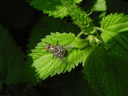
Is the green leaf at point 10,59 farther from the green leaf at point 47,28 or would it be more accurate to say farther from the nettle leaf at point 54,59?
the nettle leaf at point 54,59

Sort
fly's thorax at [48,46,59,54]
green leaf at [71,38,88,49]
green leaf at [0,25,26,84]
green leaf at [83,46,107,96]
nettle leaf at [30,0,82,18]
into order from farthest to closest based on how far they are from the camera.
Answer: green leaf at [0,25,26,84] < nettle leaf at [30,0,82,18] < fly's thorax at [48,46,59,54] < green leaf at [71,38,88,49] < green leaf at [83,46,107,96]

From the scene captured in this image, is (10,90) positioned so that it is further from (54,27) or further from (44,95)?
(54,27)

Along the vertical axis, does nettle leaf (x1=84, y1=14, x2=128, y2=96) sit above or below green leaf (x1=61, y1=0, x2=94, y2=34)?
below

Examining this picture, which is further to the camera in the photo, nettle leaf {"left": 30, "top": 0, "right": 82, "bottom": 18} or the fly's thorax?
nettle leaf {"left": 30, "top": 0, "right": 82, "bottom": 18}

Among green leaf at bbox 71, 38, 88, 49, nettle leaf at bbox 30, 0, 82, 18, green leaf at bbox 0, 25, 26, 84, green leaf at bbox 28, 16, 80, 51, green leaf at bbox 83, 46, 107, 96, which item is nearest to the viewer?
green leaf at bbox 83, 46, 107, 96

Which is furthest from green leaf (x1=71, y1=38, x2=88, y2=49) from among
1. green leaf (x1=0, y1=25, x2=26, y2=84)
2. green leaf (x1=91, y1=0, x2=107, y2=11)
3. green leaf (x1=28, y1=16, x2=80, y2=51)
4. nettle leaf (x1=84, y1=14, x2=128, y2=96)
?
green leaf (x1=0, y1=25, x2=26, y2=84)

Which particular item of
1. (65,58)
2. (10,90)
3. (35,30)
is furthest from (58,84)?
(65,58)

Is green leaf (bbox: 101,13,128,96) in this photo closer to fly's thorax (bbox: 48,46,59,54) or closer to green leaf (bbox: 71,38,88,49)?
green leaf (bbox: 71,38,88,49)

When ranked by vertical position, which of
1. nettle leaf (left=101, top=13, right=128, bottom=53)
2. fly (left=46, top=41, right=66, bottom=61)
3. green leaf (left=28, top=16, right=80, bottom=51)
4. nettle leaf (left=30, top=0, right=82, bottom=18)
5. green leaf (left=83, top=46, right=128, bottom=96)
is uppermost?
nettle leaf (left=30, top=0, right=82, bottom=18)
